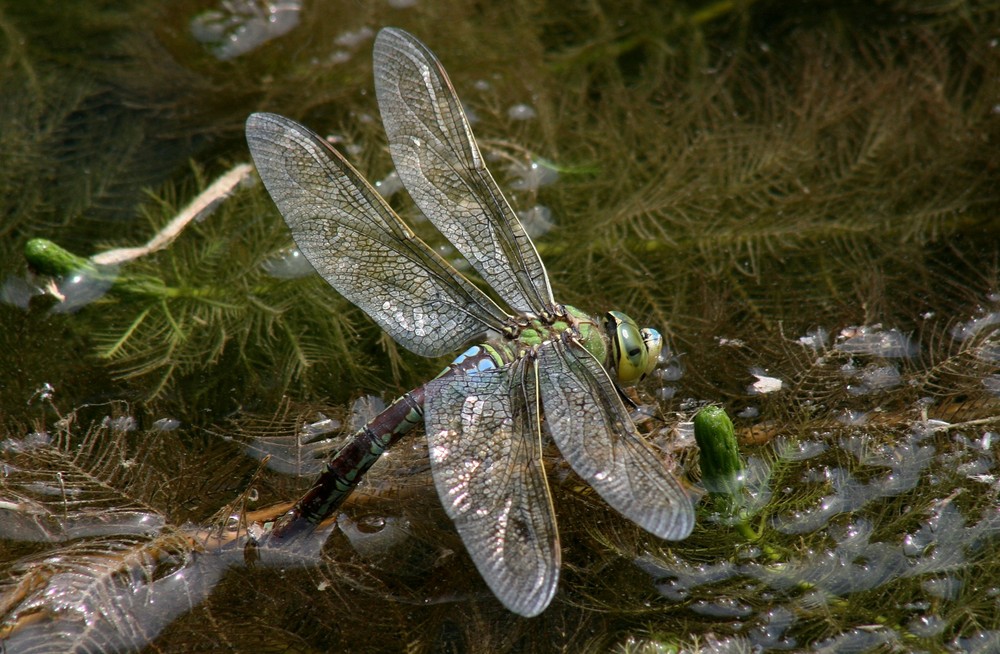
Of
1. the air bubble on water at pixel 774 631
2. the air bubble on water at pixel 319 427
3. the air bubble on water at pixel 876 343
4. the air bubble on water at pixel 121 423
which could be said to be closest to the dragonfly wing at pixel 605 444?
the air bubble on water at pixel 774 631

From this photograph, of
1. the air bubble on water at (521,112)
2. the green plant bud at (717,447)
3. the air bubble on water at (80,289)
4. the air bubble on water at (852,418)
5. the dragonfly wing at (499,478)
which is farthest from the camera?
the air bubble on water at (521,112)

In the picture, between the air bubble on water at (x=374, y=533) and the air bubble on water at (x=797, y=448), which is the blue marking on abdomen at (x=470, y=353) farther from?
the air bubble on water at (x=797, y=448)

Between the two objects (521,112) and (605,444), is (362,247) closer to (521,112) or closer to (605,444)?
(605,444)

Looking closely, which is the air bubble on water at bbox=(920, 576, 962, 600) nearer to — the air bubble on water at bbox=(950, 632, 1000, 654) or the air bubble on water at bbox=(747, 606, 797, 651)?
the air bubble on water at bbox=(950, 632, 1000, 654)

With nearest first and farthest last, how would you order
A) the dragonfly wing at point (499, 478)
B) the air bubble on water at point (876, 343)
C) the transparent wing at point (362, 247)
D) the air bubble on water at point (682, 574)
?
the dragonfly wing at point (499, 478), the air bubble on water at point (682, 574), the transparent wing at point (362, 247), the air bubble on water at point (876, 343)

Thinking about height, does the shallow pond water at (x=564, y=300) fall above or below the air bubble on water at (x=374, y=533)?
above

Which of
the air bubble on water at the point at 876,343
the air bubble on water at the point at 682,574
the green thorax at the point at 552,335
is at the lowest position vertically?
the air bubble on water at the point at 682,574

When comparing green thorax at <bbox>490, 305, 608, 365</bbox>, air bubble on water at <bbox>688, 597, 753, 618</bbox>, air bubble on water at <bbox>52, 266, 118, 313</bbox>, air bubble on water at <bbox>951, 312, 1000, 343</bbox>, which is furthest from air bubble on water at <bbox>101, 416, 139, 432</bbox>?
air bubble on water at <bbox>951, 312, 1000, 343</bbox>
